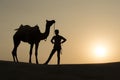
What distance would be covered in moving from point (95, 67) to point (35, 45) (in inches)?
233

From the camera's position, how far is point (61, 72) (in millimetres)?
15578

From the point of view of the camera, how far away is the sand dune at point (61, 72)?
14.6m

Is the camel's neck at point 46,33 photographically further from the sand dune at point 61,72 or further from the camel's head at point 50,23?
the sand dune at point 61,72

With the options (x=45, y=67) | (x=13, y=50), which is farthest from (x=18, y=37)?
(x=45, y=67)

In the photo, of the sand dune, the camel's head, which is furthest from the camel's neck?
the sand dune

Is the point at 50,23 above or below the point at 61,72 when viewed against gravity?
above

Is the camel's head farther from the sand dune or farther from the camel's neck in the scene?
the sand dune

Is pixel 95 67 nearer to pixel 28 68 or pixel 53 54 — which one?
pixel 28 68

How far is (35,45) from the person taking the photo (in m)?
21.7

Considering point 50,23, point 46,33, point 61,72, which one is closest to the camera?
point 61,72

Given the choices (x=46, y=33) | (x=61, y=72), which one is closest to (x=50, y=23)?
(x=46, y=33)

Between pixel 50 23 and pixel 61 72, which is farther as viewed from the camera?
pixel 50 23

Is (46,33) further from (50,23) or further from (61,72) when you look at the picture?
(61,72)

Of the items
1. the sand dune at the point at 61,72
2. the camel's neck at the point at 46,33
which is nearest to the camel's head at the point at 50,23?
the camel's neck at the point at 46,33
